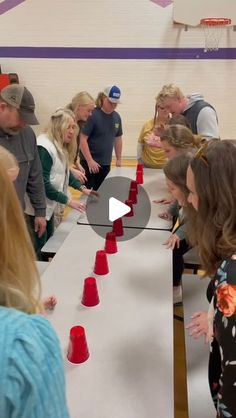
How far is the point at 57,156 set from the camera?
8.57 feet

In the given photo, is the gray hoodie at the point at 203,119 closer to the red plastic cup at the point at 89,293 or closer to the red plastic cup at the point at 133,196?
the red plastic cup at the point at 133,196

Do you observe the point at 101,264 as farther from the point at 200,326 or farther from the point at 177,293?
the point at 177,293

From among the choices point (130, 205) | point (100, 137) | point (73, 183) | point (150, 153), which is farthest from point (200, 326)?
point (100, 137)

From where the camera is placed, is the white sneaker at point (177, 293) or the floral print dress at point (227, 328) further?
the white sneaker at point (177, 293)

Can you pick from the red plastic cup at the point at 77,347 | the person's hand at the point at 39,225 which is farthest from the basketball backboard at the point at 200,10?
the red plastic cup at the point at 77,347

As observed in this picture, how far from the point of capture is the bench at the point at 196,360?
138cm

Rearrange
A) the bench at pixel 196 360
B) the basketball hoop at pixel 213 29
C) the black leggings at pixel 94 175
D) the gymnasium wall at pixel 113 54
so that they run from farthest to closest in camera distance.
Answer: the gymnasium wall at pixel 113 54 → the basketball hoop at pixel 213 29 → the black leggings at pixel 94 175 → the bench at pixel 196 360

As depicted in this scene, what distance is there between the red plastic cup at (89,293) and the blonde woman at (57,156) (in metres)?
1.10

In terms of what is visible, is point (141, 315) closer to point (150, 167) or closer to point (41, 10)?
point (150, 167)

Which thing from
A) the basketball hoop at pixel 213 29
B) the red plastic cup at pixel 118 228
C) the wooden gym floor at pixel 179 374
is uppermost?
the basketball hoop at pixel 213 29

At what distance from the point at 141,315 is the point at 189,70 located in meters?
5.52

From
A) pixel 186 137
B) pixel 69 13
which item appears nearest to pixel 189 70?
pixel 69 13

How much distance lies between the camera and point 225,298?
102 centimetres

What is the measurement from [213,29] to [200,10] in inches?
18.5
